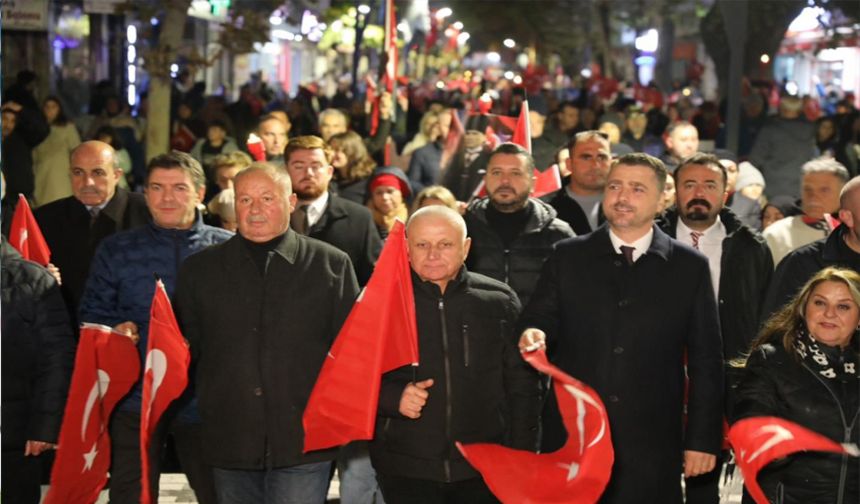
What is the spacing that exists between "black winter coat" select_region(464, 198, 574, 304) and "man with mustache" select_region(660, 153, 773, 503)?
0.70 m

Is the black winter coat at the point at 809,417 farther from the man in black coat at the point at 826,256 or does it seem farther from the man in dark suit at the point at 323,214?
the man in dark suit at the point at 323,214

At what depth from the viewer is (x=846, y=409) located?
6.59 metres

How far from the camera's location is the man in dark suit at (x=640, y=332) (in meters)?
6.74

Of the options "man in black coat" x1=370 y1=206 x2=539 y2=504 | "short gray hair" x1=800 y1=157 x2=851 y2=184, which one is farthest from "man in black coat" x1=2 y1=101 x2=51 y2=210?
"man in black coat" x1=370 y1=206 x2=539 y2=504

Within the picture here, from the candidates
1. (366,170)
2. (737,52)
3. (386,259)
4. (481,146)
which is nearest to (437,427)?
(386,259)

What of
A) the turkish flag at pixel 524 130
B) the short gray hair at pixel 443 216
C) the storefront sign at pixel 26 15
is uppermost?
the storefront sign at pixel 26 15

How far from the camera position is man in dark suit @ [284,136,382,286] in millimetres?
9141

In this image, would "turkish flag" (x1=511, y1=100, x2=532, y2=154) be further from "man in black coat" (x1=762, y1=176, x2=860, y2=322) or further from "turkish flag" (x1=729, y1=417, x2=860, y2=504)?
"turkish flag" (x1=729, y1=417, x2=860, y2=504)

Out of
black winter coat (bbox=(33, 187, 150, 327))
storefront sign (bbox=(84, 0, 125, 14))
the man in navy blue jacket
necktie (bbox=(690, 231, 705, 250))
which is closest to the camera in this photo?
the man in navy blue jacket

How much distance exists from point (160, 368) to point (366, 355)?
899 millimetres

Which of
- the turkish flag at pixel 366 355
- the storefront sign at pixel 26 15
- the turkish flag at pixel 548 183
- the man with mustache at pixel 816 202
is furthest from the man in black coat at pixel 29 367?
the storefront sign at pixel 26 15

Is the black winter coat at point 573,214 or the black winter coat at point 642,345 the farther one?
the black winter coat at point 573,214

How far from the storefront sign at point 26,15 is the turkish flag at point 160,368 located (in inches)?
677

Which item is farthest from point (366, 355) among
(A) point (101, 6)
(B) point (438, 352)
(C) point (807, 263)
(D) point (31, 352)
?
(A) point (101, 6)
